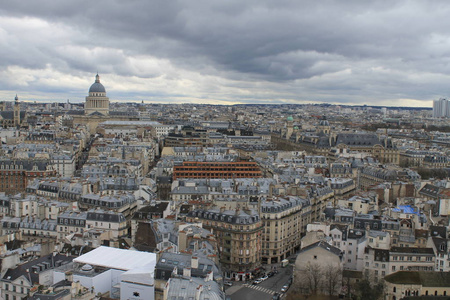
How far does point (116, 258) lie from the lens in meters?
51.1

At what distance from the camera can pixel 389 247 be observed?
5800 centimetres

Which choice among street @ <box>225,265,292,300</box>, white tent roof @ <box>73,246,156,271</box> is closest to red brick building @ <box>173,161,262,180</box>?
street @ <box>225,265,292,300</box>

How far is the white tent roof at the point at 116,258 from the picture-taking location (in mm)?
49153

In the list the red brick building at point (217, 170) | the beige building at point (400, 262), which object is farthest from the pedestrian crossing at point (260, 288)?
the red brick building at point (217, 170)

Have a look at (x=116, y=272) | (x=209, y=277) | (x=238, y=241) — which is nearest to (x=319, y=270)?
(x=238, y=241)

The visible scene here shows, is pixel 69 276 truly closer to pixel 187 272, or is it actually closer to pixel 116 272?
pixel 116 272

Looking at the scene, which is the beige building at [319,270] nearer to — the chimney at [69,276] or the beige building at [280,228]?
the beige building at [280,228]

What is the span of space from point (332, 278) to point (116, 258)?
69.1ft

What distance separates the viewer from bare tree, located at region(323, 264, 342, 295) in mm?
52594

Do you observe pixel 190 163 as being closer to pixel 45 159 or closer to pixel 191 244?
pixel 45 159

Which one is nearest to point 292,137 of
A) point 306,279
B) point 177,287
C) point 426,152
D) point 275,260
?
point 426,152

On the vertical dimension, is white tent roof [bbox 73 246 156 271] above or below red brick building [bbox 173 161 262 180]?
below

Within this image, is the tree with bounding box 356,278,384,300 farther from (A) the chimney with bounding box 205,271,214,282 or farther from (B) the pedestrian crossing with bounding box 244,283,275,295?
(A) the chimney with bounding box 205,271,214,282

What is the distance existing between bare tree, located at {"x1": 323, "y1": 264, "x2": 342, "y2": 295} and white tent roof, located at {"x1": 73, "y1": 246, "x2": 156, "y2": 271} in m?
17.1
